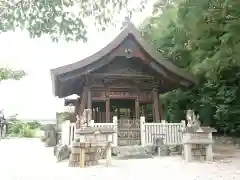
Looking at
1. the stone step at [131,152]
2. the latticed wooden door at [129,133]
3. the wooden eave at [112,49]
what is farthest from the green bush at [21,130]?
the stone step at [131,152]

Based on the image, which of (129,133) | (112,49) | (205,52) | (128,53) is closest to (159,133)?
(129,133)

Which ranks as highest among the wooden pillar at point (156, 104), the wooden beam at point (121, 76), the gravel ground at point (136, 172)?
the wooden beam at point (121, 76)

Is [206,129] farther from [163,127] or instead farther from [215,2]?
[215,2]

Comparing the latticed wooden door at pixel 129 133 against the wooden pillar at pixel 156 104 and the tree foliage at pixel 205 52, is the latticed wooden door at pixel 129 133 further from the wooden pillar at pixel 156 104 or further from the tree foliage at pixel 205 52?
the tree foliage at pixel 205 52

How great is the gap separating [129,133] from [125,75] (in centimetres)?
243

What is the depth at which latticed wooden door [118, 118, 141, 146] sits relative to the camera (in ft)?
42.4

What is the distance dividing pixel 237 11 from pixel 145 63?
4.96 meters

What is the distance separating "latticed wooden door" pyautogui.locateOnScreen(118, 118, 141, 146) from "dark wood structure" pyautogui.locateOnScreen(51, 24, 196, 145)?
2.46 feet

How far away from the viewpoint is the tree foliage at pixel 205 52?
392 inches

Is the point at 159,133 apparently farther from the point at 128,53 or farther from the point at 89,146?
the point at 89,146

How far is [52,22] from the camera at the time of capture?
5711 mm

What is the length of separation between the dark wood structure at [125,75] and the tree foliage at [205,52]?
1.64m

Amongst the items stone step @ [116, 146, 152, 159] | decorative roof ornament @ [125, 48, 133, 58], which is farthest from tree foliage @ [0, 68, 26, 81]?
stone step @ [116, 146, 152, 159]

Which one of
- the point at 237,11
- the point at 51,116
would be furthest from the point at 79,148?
the point at 51,116
